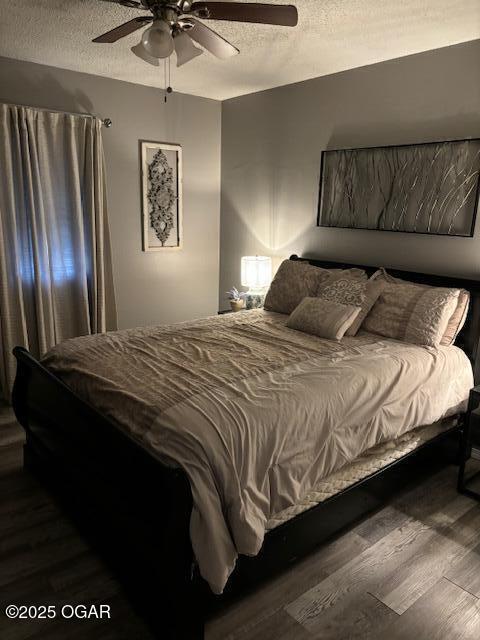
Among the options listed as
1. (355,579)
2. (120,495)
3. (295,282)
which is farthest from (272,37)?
(355,579)

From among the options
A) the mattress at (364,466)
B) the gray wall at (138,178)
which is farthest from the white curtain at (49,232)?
the mattress at (364,466)

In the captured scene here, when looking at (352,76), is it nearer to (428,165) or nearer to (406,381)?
(428,165)

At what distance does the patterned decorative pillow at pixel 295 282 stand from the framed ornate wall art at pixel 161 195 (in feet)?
4.49

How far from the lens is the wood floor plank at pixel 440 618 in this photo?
173 centimetres

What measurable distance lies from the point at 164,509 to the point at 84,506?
2.56ft

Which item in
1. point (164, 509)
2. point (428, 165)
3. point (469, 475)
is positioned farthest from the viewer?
point (428, 165)

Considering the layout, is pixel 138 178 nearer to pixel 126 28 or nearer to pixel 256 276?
pixel 256 276

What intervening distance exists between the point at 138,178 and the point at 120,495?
312 cm

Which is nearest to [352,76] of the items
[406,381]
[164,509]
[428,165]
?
[428,165]

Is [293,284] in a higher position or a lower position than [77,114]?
lower

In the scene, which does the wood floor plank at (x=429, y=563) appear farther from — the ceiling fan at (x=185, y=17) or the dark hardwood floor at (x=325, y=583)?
the ceiling fan at (x=185, y=17)

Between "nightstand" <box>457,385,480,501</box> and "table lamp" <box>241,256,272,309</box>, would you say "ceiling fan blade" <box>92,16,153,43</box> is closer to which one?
"table lamp" <box>241,256,272,309</box>

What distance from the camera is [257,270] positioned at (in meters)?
4.09

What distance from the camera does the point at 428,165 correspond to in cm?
304
